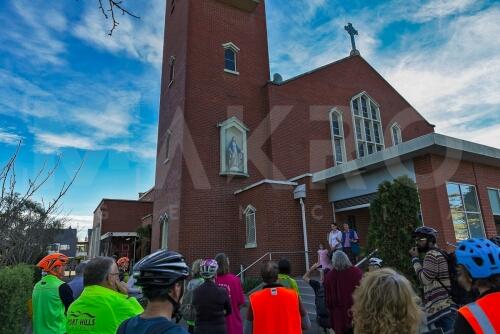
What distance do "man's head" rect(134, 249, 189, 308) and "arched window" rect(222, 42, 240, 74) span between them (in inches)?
655

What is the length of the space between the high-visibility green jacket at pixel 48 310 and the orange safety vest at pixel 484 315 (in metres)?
4.15

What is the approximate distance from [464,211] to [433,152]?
214 cm

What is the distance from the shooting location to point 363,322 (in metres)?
2.09

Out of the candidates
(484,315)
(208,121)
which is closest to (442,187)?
(484,315)

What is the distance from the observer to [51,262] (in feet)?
13.6

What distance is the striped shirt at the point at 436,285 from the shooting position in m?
4.13

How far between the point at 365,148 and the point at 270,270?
17152mm

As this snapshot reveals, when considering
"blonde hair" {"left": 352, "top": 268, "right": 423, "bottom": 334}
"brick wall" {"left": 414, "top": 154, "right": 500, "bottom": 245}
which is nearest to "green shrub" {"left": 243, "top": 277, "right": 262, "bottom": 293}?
"brick wall" {"left": 414, "top": 154, "right": 500, "bottom": 245}

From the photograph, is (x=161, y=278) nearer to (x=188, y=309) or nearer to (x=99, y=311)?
(x=99, y=311)

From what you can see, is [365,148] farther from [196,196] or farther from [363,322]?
[363,322]

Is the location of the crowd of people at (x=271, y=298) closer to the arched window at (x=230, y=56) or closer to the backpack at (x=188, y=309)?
the backpack at (x=188, y=309)

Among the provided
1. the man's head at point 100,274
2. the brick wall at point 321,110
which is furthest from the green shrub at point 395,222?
the brick wall at point 321,110

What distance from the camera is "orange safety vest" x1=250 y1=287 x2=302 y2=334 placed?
139 inches

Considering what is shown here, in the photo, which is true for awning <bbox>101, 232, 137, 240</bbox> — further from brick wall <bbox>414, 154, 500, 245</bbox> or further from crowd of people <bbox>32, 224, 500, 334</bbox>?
crowd of people <bbox>32, 224, 500, 334</bbox>
